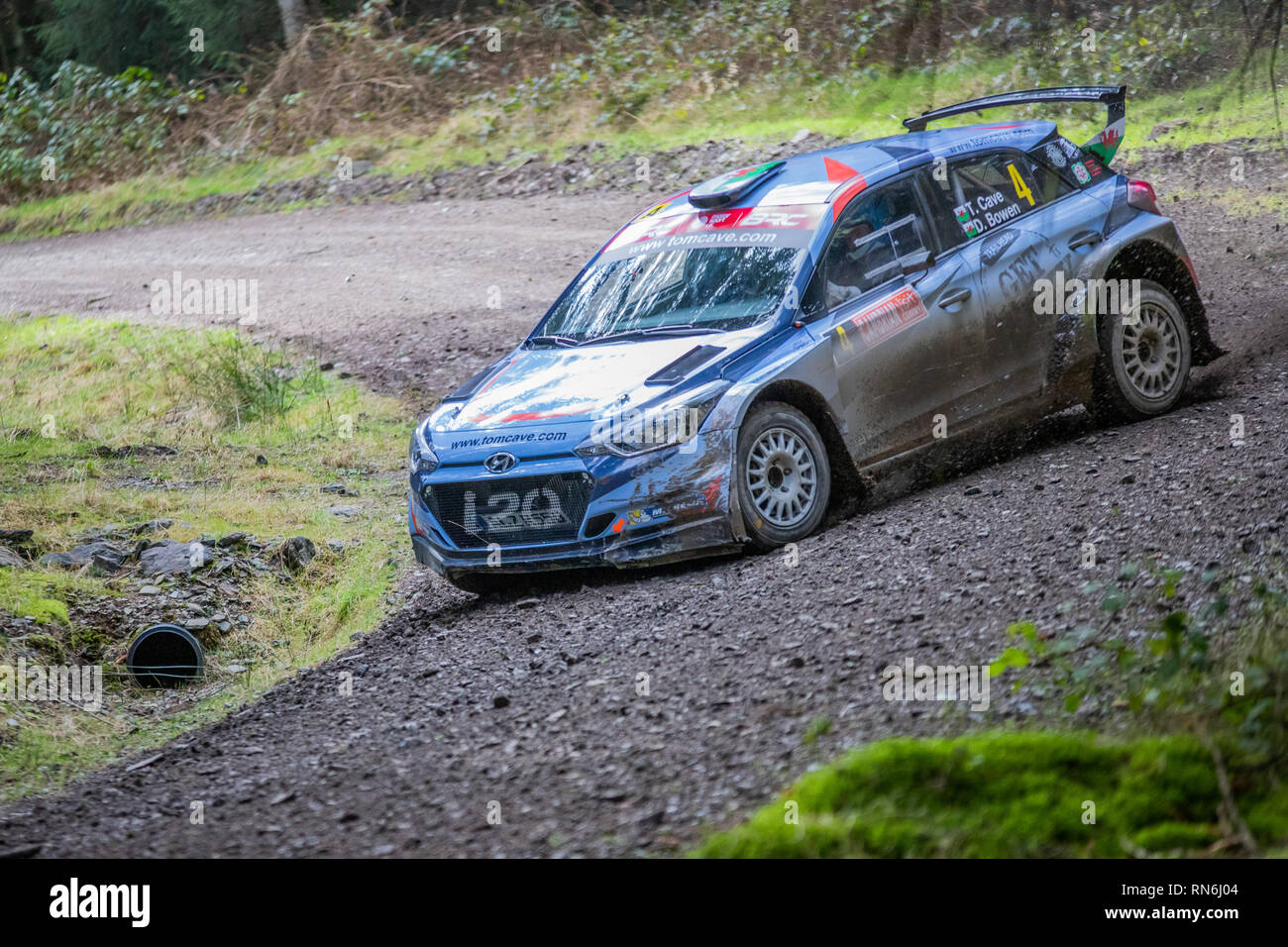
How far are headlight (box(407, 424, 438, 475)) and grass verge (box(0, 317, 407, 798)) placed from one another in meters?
0.94

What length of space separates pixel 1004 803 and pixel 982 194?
5.08 meters

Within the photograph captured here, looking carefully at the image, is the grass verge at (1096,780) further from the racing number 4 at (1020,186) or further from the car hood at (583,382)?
the racing number 4 at (1020,186)

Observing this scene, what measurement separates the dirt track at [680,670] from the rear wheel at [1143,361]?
0.19m

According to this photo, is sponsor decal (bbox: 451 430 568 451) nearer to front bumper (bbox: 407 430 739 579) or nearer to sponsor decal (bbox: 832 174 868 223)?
front bumper (bbox: 407 430 739 579)

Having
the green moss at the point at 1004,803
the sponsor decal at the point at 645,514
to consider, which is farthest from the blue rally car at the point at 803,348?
the green moss at the point at 1004,803

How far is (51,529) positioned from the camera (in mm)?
8867

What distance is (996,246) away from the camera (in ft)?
26.2

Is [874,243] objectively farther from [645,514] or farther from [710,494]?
[645,514]

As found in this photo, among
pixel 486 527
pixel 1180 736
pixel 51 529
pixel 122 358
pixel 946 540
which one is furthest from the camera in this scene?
pixel 122 358

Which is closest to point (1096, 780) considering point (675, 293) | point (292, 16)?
point (675, 293)

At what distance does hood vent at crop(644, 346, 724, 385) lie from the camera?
6.86 m
